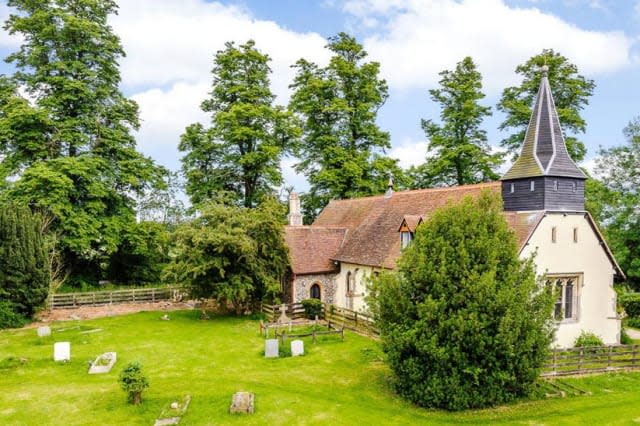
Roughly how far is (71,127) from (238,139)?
11991 millimetres

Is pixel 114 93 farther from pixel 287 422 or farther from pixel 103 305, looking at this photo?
pixel 287 422

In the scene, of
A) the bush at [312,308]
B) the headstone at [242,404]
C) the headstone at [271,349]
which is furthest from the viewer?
the bush at [312,308]

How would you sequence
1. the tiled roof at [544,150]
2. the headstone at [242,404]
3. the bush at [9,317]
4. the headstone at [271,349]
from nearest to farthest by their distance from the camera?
the headstone at [242,404]
the headstone at [271,349]
the tiled roof at [544,150]
the bush at [9,317]

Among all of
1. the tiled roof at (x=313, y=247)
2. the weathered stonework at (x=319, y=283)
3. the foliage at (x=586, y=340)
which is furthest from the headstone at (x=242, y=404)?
the foliage at (x=586, y=340)

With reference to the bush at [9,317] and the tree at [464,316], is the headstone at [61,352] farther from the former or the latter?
the tree at [464,316]

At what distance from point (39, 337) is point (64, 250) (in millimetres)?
12819

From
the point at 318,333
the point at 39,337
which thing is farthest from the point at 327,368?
the point at 39,337

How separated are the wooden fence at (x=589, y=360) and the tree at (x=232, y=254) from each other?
15192mm

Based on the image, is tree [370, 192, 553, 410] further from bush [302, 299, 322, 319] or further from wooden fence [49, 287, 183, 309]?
wooden fence [49, 287, 183, 309]

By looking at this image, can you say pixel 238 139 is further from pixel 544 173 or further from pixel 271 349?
pixel 544 173

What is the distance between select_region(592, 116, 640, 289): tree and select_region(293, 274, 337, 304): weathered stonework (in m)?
22.2

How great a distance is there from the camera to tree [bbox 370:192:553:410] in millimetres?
14812

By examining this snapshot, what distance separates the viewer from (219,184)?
1538 inches

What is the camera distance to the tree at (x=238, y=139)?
124 feet
